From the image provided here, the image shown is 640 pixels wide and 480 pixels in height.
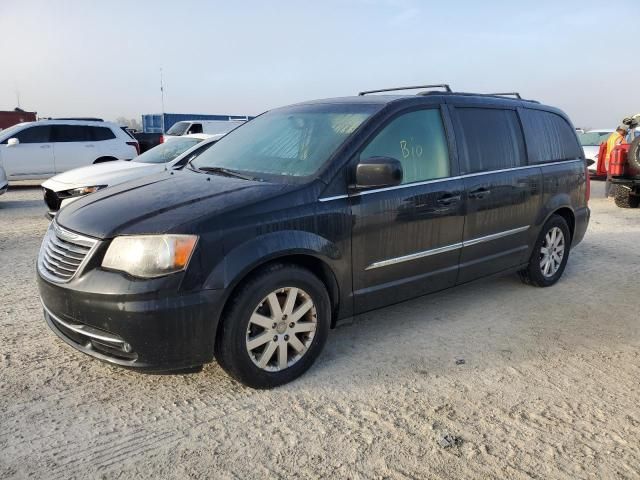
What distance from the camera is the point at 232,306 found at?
293cm

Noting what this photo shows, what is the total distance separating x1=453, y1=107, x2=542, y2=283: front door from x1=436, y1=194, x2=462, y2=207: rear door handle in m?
0.13

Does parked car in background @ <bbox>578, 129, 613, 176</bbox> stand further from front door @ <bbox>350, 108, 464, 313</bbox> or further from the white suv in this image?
front door @ <bbox>350, 108, 464, 313</bbox>

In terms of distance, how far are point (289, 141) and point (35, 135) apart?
11.6 metres

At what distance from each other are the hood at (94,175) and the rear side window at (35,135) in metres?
6.30

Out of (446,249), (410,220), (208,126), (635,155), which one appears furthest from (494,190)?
(208,126)

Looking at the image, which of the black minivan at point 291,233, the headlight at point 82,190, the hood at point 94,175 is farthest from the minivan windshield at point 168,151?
the black minivan at point 291,233

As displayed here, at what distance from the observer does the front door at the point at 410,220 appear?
3510 mm

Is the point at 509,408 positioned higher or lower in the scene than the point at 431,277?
lower

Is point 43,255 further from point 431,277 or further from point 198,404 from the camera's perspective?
point 431,277

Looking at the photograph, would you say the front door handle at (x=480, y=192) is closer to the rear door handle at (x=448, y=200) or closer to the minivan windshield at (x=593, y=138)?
the rear door handle at (x=448, y=200)

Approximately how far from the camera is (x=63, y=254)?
306cm

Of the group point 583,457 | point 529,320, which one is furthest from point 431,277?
point 583,457

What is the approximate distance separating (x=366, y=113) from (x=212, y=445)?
7.65 ft

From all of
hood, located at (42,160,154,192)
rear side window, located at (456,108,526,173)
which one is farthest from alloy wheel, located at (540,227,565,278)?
hood, located at (42,160,154,192)
